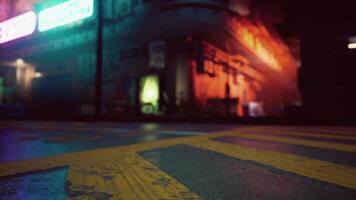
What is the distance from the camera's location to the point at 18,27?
16875mm

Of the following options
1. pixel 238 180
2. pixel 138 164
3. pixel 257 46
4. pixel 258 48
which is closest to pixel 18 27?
pixel 257 46

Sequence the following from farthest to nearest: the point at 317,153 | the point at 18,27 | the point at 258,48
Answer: the point at 258,48 < the point at 18,27 < the point at 317,153

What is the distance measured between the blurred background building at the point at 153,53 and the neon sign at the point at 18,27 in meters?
0.27

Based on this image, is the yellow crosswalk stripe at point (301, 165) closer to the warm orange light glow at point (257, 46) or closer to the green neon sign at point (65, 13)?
the green neon sign at point (65, 13)

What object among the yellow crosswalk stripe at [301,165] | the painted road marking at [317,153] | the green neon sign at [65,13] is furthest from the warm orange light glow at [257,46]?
the yellow crosswalk stripe at [301,165]

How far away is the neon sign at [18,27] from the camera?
1627 centimetres

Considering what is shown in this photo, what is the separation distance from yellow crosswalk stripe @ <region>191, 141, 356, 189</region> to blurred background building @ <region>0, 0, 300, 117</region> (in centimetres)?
939

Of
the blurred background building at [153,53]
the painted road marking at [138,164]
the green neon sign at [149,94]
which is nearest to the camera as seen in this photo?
the painted road marking at [138,164]

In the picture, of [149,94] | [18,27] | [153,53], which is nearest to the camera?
[18,27]

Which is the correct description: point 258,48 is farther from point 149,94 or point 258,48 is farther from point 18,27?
point 18,27

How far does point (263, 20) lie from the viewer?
739 inches

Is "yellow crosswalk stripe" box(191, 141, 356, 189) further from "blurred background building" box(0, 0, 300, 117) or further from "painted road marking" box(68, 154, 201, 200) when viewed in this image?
"blurred background building" box(0, 0, 300, 117)

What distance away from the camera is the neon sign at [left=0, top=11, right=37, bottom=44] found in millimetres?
16272

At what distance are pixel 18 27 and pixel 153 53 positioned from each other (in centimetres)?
825
